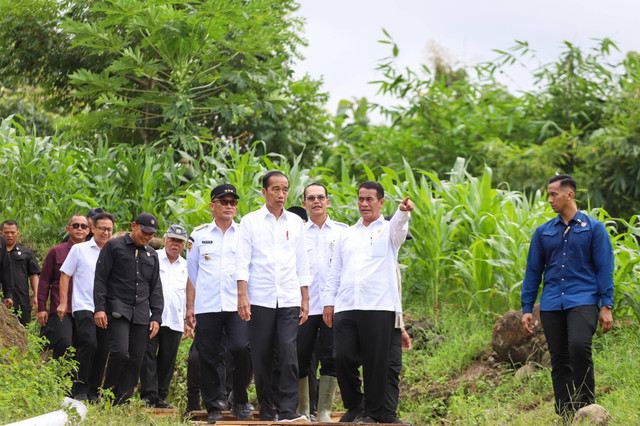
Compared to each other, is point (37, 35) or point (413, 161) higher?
point (37, 35)

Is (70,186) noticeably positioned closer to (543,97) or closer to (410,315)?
(410,315)

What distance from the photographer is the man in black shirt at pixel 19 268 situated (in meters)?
9.25

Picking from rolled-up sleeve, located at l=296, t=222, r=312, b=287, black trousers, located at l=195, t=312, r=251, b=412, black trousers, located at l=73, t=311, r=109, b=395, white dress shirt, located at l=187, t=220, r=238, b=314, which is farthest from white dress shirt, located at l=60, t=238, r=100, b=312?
rolled-up sleeve, located at l=296, t=222, r=312, b=287

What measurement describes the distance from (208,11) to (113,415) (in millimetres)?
6381

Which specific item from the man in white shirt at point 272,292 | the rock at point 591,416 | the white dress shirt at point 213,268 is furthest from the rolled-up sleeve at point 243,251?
the rock at point 591,416

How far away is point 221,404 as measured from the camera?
700cm

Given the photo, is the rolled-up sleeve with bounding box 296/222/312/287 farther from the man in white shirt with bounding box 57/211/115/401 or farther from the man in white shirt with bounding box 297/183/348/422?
the man in white shirt with bounding box 57/211/115/401

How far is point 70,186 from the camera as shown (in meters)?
11.8

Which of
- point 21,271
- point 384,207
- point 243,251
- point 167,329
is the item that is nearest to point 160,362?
point 167,329

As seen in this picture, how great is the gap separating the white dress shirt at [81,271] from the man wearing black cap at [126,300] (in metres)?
0.74

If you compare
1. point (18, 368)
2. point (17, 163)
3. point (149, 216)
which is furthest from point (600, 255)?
point (17, 163)

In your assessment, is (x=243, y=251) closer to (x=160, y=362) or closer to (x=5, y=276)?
(x=160, y=362)

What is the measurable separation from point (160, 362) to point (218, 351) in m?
1.44

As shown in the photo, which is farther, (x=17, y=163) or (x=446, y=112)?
(x=446, y=112)
